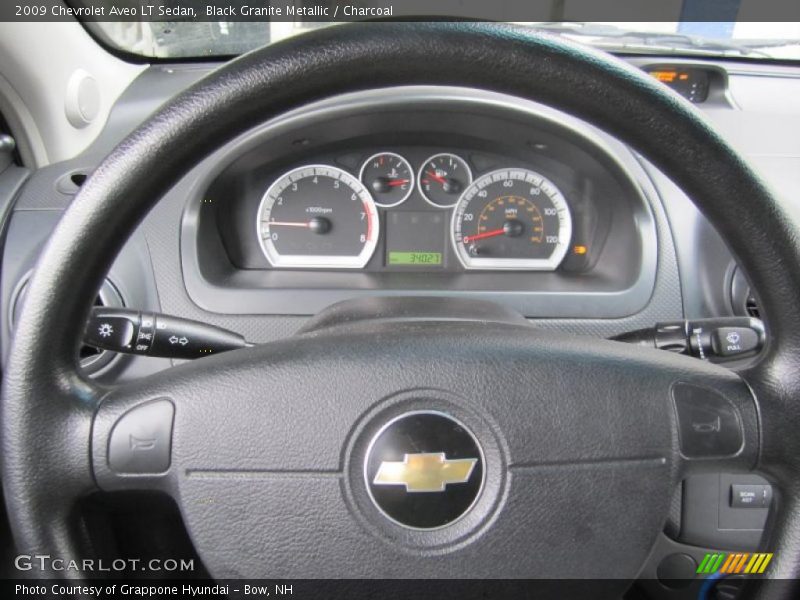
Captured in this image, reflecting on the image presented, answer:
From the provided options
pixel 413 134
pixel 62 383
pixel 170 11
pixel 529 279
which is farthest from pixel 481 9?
pixel 62 383

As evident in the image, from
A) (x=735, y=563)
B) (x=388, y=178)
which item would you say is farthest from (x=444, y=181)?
(x=735, y=563)

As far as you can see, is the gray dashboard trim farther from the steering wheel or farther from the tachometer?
the steering wheel

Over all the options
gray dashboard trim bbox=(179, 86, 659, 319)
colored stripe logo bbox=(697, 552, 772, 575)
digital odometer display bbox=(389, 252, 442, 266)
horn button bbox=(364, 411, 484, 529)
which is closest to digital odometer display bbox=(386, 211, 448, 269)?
digital odometer display bbox=(389, 252, 442, 266)

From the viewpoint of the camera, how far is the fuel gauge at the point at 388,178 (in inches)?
72.2

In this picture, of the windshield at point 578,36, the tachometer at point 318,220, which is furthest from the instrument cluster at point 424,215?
the windshield at point 578,36

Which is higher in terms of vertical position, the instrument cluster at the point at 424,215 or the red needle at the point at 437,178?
the red needle at the point at 437,178

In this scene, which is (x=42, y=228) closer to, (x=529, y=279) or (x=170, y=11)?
(x=170, y=11)

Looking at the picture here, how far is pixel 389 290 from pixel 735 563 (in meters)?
0.86

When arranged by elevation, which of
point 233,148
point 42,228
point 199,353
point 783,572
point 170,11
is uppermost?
point 170,11

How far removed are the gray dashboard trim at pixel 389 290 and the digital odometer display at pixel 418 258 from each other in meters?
0.26

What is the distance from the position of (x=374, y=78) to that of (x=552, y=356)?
0.36 metres

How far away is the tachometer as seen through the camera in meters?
1.78

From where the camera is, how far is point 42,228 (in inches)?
57.6

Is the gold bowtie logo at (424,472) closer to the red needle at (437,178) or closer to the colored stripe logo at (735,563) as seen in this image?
the colored stripe logo at (735,563)
